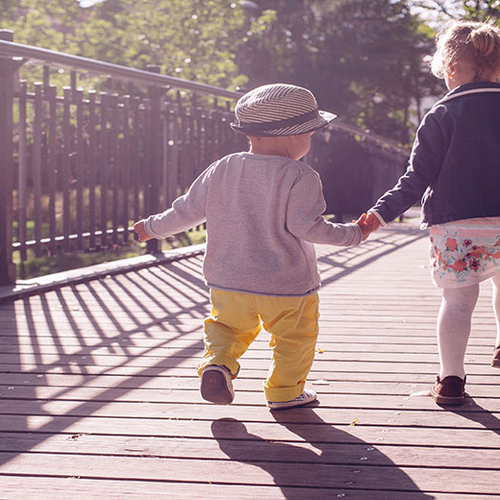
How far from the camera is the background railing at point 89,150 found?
5.30 meters

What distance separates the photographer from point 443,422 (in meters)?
2.82

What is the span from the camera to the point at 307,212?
9.39 ft

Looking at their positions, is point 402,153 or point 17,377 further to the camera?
point 402,153

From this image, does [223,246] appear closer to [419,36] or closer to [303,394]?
[303,394]

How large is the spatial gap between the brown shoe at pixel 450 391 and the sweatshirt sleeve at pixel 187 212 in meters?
1.01

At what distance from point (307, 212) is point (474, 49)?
0.91 metres

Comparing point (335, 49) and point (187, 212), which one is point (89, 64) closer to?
point (187, 212)

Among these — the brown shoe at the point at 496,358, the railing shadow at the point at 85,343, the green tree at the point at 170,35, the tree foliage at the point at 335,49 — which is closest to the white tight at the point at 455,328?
the brown shoe at the point at 496,358

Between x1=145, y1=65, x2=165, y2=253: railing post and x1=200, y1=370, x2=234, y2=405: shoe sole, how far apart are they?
4.48 metres

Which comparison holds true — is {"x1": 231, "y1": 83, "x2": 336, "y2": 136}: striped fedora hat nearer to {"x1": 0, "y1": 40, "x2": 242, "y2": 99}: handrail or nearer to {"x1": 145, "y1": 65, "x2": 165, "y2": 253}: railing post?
{"x1": 0, "y1": 40, "x2": 242, "y2": 99}: handrail

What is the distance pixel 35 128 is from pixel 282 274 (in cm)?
316

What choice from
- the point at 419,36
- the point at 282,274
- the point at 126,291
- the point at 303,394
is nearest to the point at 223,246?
the point at 282,274

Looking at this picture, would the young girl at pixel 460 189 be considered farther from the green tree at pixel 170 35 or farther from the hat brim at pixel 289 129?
the green tree at pixel 170 35

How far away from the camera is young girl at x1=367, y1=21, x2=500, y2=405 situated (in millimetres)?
3076
